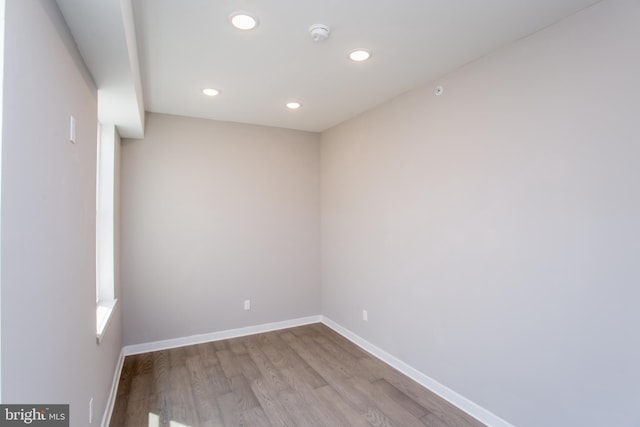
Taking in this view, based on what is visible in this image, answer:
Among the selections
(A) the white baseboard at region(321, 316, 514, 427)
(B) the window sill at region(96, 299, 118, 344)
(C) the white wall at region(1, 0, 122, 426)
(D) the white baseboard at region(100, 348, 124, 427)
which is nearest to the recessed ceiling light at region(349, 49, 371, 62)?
(C) the white wall at region(1, 0, 122, 426)

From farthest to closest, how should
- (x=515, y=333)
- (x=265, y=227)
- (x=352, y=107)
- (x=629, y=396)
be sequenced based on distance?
(x=265, y=227), (x=352, y=107), (x=515, y=333), (x=629, y=396)

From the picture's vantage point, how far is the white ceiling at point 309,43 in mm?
1781

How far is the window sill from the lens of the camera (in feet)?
7.24

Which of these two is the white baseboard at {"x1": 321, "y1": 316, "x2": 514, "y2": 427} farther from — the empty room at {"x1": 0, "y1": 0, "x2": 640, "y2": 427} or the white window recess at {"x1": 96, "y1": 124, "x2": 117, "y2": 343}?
the white window recess at {"x1": 96, "y1": 124, "x2": 117, "y2": 343}

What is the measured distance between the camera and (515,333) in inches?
85.2

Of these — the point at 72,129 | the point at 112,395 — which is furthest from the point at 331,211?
the point at 72,129

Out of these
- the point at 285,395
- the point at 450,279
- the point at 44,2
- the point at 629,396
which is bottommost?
the point at 285,395

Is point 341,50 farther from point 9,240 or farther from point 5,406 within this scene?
point 5,406

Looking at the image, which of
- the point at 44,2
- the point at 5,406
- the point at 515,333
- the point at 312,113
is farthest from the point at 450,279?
the point at 44,2

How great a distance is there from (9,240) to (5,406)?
433mm

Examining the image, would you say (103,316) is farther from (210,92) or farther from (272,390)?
(210,92)

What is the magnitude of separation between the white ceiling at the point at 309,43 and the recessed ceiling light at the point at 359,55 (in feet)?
0.17

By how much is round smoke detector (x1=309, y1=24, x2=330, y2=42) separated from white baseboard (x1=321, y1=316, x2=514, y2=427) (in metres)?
2.74

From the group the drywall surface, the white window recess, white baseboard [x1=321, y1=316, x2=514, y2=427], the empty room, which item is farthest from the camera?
the drywall surface
